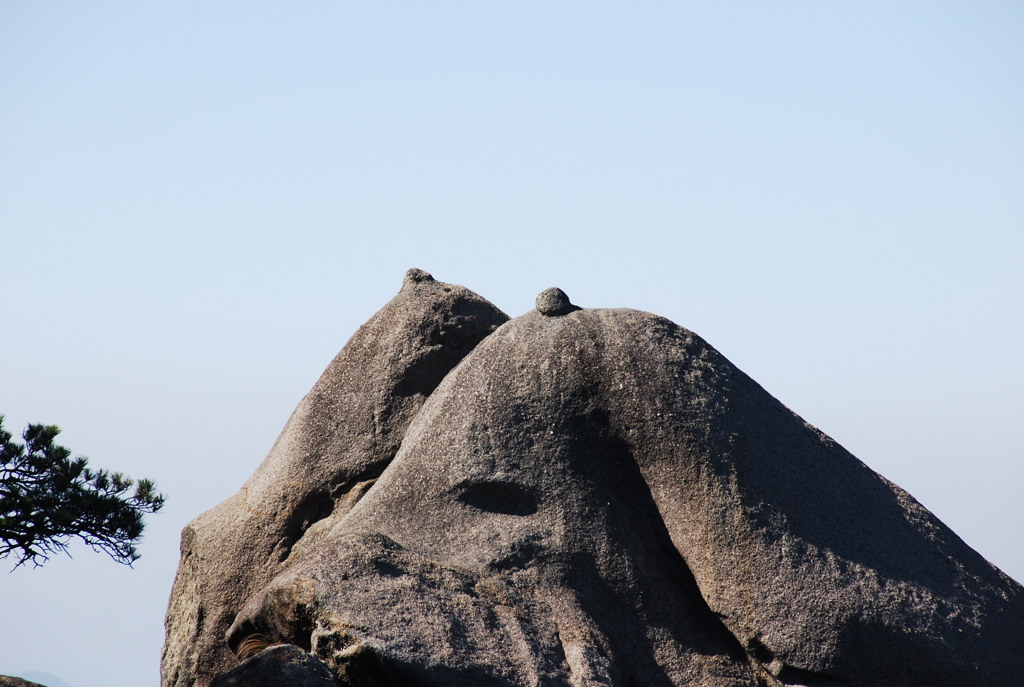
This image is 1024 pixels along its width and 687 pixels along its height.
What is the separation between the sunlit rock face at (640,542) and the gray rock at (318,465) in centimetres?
42

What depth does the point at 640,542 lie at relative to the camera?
8.28 m

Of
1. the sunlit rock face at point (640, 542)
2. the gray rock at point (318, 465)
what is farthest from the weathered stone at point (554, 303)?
the gray rock at point (318, 465)

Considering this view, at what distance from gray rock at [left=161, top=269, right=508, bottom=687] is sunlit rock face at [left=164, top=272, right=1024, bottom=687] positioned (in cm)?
42

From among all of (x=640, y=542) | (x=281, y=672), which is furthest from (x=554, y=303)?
(x=281, y=672)

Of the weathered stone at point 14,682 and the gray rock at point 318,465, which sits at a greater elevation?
the gray rock at point 318,465

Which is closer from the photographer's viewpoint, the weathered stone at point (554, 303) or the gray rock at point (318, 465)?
the weathered stone at point (554, 303)

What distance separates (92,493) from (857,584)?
704 centimetres

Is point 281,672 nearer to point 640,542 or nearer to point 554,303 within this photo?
point 640,542

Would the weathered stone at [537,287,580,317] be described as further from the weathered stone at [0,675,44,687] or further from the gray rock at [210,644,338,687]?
the weathered stone at [0,675,44,687]

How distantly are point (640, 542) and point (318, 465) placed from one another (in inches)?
104

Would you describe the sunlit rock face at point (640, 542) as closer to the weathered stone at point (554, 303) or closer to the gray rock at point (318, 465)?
the weathered stone at point (554, 303)

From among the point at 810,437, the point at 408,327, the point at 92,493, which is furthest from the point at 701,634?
the point at 92,493

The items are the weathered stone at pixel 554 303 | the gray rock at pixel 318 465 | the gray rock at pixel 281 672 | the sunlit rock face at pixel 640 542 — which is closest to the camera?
the gray rock at pixel 281 672

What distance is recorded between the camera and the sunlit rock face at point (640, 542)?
24.8 ft
